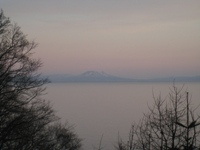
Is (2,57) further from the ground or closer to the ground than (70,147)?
further from the ground

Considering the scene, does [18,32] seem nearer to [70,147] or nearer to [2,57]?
[2,57]

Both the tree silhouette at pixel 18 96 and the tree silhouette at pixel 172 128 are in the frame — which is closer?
the tree silhouette at pixel 172 128

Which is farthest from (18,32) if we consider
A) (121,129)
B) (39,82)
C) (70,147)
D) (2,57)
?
(121,129)

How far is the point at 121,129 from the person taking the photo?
58.1 m

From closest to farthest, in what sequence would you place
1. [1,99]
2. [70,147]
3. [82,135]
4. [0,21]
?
1. [1,99]
2. [0,21]
3. [70,147]
4. [82,135]

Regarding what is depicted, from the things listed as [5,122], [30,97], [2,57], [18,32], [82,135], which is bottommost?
[82,135]

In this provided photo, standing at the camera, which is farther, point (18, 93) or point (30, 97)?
point (30, 97)

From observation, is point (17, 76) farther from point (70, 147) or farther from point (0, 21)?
point (70, 147)

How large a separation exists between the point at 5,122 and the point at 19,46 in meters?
3.21

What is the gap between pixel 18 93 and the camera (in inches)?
451

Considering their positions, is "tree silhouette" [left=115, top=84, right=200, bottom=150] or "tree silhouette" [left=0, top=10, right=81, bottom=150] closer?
"tree silhouette" [left=115, top=84, right=200, bottom=150]

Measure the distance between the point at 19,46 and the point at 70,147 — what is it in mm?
20851

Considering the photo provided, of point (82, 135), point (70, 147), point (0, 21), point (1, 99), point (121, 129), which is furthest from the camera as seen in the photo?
point (121, 129)

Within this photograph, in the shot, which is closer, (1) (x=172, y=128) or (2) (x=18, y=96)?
(1) (x=172, y=128)
